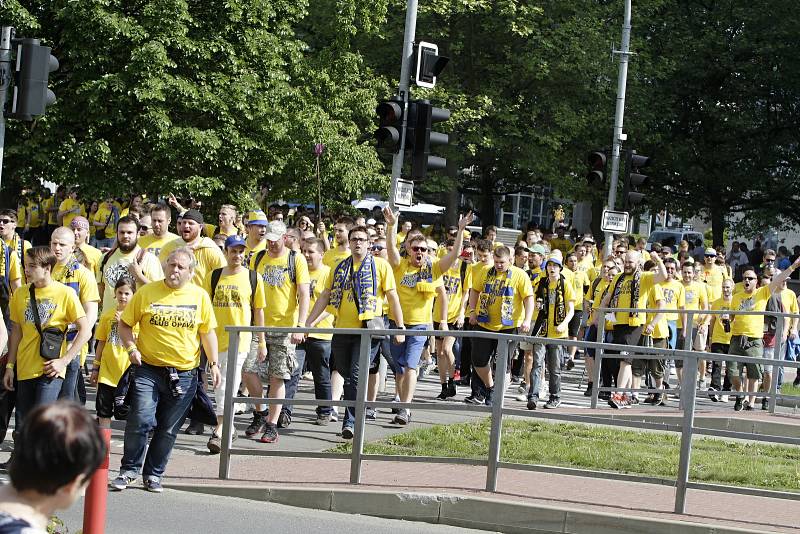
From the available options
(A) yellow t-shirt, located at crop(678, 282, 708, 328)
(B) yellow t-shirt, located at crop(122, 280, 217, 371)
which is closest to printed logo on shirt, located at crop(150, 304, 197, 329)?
(B) yellow t-shirt, located at crop(122, 280, 217, 371)

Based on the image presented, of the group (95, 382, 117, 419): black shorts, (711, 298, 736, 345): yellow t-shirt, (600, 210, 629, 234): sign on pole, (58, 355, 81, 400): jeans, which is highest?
(600, 210, 629, 234): sign on pole

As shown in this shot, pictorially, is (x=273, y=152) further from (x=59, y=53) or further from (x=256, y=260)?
(x=256, y=260)

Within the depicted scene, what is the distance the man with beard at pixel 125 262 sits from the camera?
1055 centimetres

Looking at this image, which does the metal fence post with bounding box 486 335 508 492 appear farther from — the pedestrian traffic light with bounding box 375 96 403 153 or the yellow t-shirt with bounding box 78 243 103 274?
the pedestrian traffic light with bounding box 375 96 403 153

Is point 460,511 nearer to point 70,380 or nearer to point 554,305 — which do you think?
point 70,380

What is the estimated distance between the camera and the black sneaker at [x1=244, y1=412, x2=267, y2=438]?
10703 mm

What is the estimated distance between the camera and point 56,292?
8852 mm

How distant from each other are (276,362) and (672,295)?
718 centimetres

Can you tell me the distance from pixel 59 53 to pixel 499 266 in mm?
14714

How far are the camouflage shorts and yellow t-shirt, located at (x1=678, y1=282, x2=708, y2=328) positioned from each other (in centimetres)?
780

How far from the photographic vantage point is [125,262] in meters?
10.8

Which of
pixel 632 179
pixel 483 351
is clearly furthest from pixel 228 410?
pixel 632 179

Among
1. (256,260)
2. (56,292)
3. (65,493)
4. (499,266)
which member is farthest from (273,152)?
(65,493)

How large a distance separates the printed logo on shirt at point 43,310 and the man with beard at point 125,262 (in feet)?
4.88
